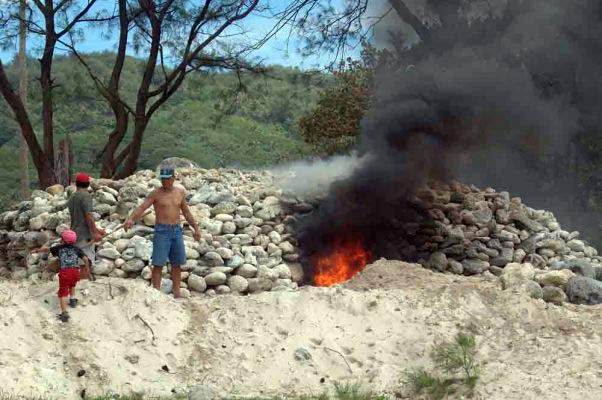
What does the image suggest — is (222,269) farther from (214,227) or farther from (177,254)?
(177,254)

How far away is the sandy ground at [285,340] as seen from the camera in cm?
698

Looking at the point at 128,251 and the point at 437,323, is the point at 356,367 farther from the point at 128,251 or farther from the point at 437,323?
the point at 128,251

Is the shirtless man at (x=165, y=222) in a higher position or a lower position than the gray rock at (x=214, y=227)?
higher

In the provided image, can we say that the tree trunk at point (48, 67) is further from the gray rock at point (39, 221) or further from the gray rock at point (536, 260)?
the gray rock at point (536, 260)

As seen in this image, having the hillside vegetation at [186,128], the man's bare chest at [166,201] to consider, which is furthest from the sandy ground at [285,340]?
the hillside vegetation at [186,128]

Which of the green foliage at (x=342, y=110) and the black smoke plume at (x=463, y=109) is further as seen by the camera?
the green foliage at (x=342, y=110)

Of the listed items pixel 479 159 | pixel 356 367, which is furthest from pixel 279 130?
pixel 356 367

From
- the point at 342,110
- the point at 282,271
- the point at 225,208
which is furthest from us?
the point at 342,110

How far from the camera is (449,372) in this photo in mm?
7199

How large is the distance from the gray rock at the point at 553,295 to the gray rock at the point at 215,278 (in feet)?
13.7

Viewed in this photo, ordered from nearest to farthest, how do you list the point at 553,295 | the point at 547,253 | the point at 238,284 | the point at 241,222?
the point at 553,295 → the point at 238,284 → the point at 241,222 → the point at 547,253

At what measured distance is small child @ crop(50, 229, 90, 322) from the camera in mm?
7633

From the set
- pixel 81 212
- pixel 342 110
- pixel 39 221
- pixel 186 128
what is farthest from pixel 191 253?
pixel 186 128

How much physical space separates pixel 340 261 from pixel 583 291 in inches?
141
